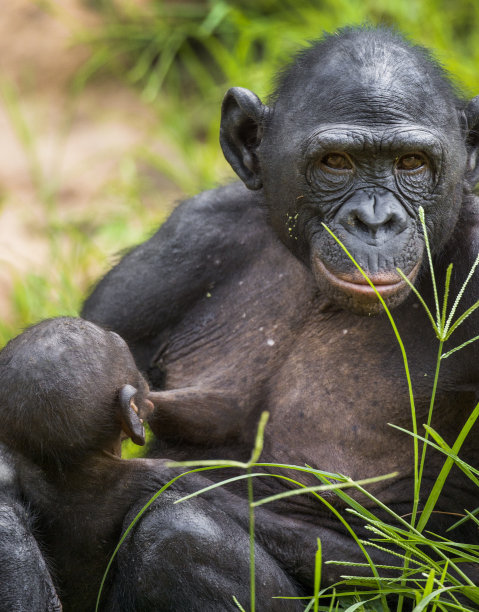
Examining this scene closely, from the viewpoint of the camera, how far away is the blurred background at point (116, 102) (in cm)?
692

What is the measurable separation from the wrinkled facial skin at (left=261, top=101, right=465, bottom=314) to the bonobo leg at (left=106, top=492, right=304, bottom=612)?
880mm

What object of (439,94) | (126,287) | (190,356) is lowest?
(190,356)

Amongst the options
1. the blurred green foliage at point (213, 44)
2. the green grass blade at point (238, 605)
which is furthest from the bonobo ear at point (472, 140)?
the blurred green foliage at point (213, 44)

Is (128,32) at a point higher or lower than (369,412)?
higher

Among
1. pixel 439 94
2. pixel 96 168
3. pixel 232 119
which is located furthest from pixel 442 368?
pixel 96 168

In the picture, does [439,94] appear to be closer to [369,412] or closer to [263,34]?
[369,412]

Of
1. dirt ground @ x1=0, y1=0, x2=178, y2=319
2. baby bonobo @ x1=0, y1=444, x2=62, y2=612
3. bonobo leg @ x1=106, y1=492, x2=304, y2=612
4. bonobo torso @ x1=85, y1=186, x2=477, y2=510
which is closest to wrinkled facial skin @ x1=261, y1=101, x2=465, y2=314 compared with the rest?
bonobo torso @ x1=85, y1=186, x2=477, y2=510

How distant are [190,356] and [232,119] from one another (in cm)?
99

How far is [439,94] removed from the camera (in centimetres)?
353

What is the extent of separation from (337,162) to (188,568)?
1452 millimetres

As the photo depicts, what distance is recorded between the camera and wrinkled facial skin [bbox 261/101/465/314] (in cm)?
322

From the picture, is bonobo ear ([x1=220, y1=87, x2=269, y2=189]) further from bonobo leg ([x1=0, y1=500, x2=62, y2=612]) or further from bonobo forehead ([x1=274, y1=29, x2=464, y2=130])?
bonobo leg ([x1=0, y1=500, x2=62, y2=612])

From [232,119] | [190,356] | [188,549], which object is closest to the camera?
[188,549]

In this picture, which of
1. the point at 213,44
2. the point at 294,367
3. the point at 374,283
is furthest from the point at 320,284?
the point at 213,44
